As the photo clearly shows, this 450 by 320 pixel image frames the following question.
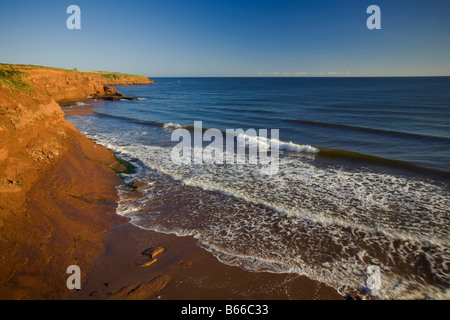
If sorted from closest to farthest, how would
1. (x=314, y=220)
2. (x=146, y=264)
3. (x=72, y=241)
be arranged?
1. (x=146, y=264)
2. (x=72, y=241)
3. (x=314, y=220)

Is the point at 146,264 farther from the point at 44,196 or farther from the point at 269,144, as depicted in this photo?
the point at 269,144

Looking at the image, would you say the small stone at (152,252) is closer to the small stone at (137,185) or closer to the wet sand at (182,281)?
the wet sand at (182,281)

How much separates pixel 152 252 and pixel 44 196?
4.00m

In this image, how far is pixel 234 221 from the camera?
25.0 feet

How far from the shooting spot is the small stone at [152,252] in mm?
5884

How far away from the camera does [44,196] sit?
7.01 meters

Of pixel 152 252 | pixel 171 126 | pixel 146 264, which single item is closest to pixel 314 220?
pixel 152 252

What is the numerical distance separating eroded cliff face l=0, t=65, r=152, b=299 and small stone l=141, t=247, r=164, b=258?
3.97 ft

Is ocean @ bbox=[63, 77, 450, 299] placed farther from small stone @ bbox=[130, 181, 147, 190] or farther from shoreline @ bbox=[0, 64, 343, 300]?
shoreline @ bbox=[0, 64, 343, 300]

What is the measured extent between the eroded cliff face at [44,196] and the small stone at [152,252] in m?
1.21

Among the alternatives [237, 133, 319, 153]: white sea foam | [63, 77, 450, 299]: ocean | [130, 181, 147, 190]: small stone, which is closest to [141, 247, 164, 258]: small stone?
[63, 77, 450, 299]: ocean

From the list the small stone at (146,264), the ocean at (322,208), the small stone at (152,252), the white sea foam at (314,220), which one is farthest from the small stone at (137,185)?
the small stone at (146,264)

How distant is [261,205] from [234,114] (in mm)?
22578
